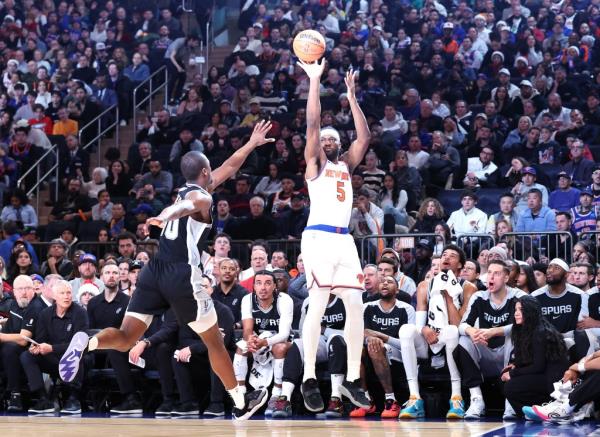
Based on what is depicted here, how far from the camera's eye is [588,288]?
12.4 meters

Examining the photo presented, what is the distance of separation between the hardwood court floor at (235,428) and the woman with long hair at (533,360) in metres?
0.83

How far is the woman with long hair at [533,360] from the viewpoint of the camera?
1098cm

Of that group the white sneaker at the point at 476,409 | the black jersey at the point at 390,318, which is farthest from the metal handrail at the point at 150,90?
the white sneaker at the point at 476,409

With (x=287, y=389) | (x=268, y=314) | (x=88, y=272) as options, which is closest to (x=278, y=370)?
(x=287, y=389)

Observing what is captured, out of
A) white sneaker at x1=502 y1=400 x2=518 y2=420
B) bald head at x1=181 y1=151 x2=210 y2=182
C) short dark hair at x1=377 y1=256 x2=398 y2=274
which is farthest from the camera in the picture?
short dark hair at x1=377 y1=256 x2=398 y2=274

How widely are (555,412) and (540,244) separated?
4234 mm

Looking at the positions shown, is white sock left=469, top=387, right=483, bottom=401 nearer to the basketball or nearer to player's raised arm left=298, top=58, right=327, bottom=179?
player's raised arm left=298, top=58, right=327, bottom=179

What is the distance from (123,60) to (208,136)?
4947 mm

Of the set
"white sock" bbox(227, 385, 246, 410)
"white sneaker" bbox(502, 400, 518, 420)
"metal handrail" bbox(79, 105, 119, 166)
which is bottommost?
"white sneaker" bbox(502, 400, 518, 420)

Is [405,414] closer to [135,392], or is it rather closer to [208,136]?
[135,392]

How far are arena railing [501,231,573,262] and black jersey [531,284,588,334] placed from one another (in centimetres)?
243

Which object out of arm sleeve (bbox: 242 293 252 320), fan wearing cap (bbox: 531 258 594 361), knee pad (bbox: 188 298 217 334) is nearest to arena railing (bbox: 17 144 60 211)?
arm sleeve (bbox: 242 293 252 320)

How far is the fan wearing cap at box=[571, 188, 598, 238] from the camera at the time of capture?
14.8 meters

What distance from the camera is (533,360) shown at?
11039 millimetres
